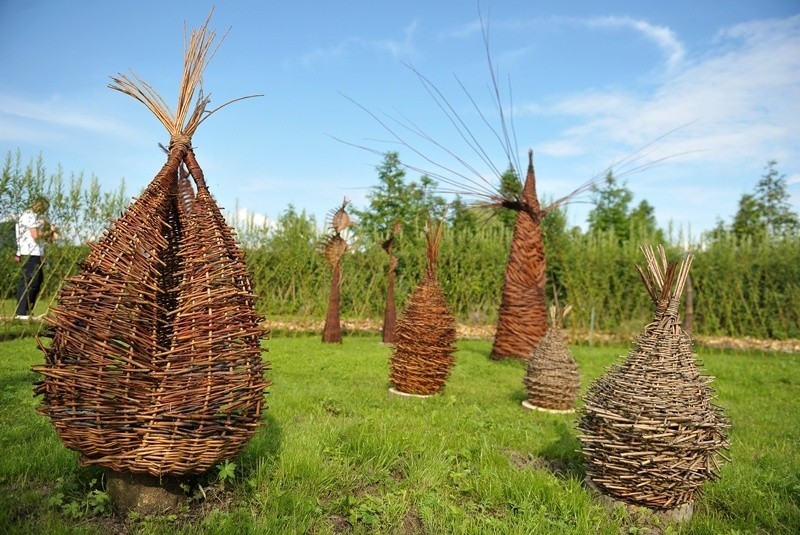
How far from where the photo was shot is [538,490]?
3840mm

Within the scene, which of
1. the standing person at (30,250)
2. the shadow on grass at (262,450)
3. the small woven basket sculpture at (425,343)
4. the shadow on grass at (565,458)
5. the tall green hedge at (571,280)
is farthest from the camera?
the tall green hedge at (571,280)

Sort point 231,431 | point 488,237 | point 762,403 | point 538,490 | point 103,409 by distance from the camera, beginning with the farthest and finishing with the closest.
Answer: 1. point 488,237
2. point 762,403
3. point 538,490
4. point 231,431
5. point 103,409

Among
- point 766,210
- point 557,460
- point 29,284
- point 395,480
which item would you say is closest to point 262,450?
point 395,480

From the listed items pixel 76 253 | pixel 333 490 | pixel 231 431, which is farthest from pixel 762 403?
pixel 76 253

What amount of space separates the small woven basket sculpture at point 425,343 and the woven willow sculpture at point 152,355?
402cm

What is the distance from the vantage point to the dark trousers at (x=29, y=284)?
1123cm

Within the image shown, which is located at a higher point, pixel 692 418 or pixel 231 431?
pixel 692 418

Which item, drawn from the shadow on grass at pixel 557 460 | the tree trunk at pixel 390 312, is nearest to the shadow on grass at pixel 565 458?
the shadow on grass at pixel 557 460

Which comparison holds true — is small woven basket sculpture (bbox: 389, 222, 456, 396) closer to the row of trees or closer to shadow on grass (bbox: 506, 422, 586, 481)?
shadow on grass (bbox: 506, 422, 586, 481)

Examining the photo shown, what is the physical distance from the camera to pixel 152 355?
3.12 m

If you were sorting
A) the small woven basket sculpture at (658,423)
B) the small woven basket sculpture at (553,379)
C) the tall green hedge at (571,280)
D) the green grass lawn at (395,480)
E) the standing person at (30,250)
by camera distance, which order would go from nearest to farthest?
the green grass lawn at (395,480) < the small woven basket sculpture at (658,423) < the small woven basket sculpture at (553,379) < the standing person at (30,250) < the tall green hedge at (571,280)

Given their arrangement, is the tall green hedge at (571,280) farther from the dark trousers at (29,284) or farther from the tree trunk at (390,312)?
the dark trousers at (29,284)

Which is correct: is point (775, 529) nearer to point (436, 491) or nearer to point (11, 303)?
point (436, 491)

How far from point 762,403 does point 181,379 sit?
314 inches
